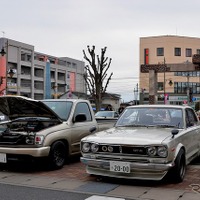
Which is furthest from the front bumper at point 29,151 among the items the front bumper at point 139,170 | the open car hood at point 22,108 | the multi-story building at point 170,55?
the multi-story building at point 170,55

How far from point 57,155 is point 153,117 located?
7.95 feet

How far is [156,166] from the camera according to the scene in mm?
5992

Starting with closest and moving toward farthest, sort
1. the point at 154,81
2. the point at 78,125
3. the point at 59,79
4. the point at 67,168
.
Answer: the point at 67,168 → the point at 78,125 → the point at 154,81 → the point at 59,79

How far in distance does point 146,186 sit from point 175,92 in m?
70.2

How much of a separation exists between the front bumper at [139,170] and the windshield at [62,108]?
7.95ft

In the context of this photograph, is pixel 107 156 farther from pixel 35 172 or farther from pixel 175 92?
pixel 175 92

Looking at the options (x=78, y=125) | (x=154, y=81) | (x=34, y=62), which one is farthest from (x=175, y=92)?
(x=78, y=125)

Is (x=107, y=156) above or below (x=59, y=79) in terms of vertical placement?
below

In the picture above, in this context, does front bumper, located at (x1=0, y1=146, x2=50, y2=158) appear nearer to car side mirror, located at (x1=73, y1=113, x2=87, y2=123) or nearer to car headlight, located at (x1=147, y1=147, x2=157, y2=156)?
car side mirror, located at (x1=73, y1=113, x2=87, y2=123)

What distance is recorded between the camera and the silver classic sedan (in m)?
6.06

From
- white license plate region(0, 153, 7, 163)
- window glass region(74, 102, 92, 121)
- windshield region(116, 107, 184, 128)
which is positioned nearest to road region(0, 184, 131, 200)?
white license plate region(0, 153, 7, 163)

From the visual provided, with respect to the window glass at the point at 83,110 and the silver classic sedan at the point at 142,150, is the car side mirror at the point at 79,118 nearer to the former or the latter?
the window glass at the point at 83,110

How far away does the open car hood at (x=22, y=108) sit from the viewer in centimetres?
791

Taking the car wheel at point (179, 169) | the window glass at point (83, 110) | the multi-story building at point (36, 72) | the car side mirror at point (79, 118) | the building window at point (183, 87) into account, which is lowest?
the car wheel at point (179, 169)
